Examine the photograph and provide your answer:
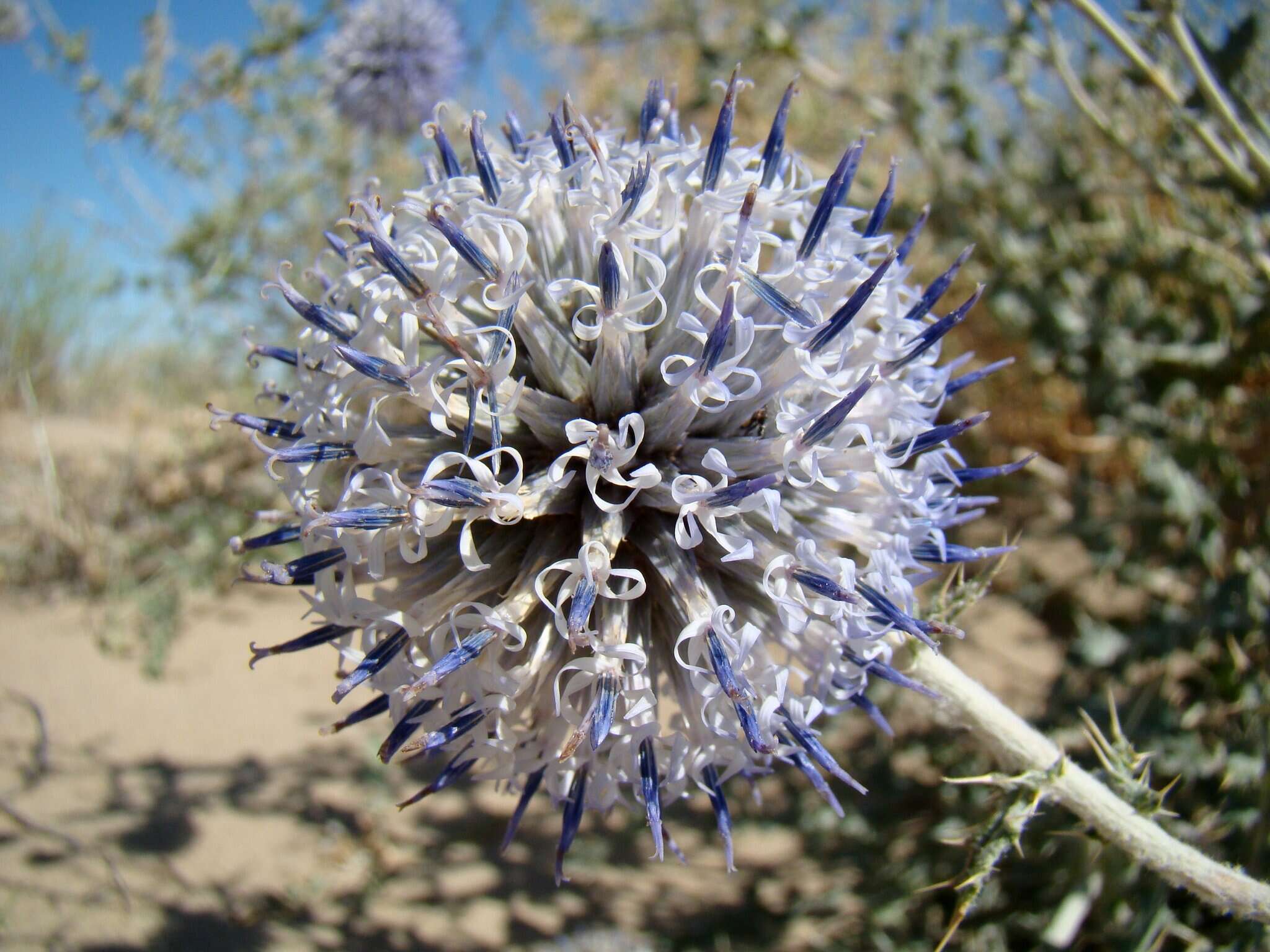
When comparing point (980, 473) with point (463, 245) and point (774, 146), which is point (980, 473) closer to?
point (774, 146)

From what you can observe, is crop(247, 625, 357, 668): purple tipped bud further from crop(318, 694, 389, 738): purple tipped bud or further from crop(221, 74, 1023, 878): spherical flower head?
crop(318, 694, 389, 738): purple tipped bud

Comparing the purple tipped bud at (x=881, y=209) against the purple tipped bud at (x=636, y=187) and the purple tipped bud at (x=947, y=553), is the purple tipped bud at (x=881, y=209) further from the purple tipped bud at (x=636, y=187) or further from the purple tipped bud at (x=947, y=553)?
the purple tipped bud at (x=947, y=553)

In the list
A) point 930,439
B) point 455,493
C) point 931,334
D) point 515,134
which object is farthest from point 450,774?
point 515,134

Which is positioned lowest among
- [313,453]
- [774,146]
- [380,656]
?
[380,656]

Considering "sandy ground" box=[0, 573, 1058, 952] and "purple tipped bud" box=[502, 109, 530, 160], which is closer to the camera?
"purple tipped bud" box=[502, 109, 530, 160]

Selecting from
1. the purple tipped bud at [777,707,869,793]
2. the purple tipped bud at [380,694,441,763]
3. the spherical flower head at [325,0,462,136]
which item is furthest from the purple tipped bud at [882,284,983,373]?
the spherical flower head at [325,0,462,136]

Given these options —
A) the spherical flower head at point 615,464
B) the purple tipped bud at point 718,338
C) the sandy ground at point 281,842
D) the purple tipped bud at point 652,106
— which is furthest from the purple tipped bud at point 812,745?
the sandy ground at point 281,842
